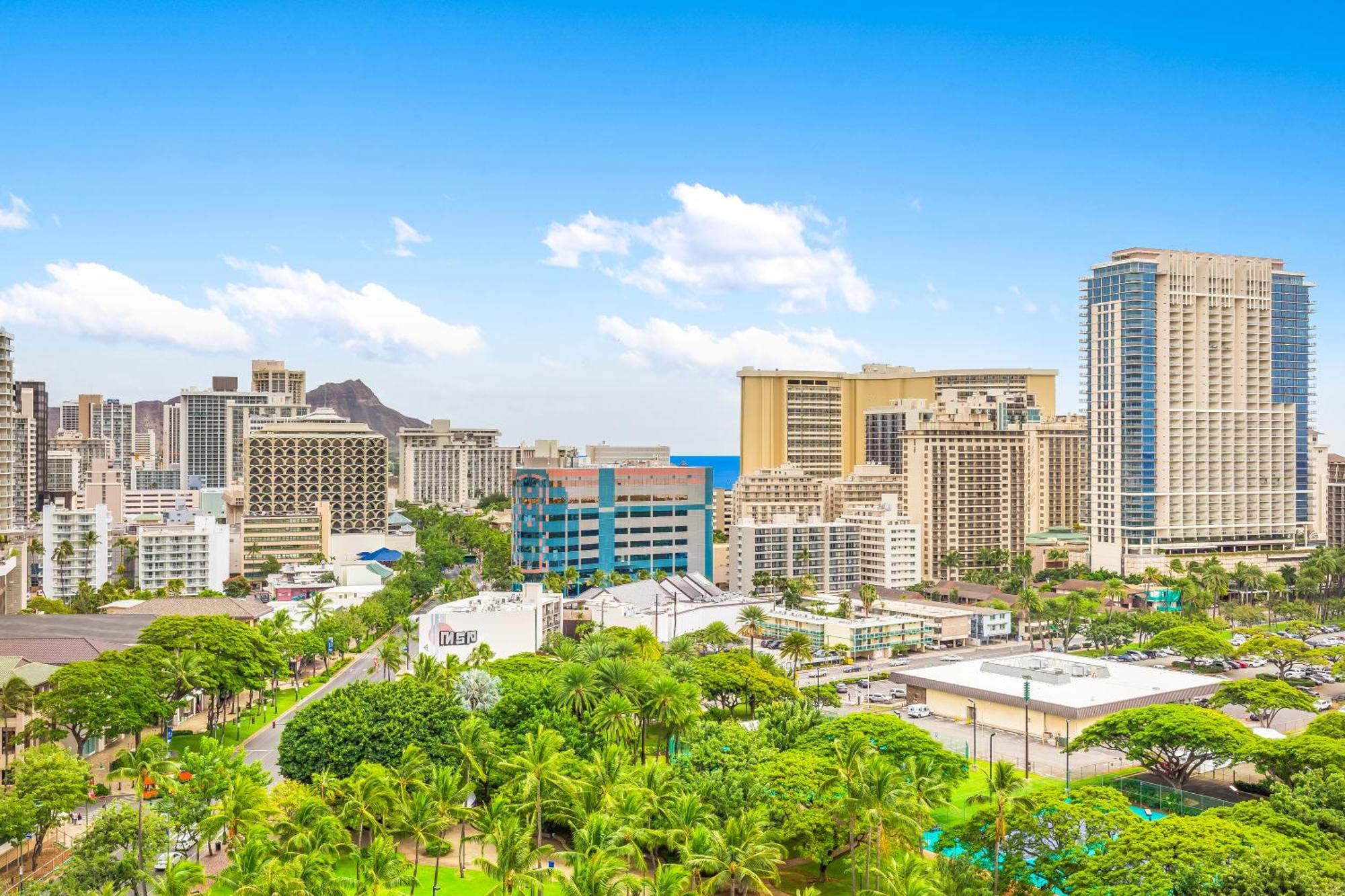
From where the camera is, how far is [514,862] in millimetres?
33906

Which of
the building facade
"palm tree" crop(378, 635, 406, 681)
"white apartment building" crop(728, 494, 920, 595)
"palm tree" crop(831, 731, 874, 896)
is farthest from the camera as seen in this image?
the building facade

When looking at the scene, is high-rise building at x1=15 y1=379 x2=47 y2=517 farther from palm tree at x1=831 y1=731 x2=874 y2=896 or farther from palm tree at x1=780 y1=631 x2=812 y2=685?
palm tree at x1=831 y1=731 x2=874 y2=896

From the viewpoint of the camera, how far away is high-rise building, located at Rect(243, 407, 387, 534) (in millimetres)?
142750

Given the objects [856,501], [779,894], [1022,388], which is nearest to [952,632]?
[856,501]

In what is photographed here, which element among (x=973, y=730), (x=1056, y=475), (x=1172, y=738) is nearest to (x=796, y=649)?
(x=973, y=730)

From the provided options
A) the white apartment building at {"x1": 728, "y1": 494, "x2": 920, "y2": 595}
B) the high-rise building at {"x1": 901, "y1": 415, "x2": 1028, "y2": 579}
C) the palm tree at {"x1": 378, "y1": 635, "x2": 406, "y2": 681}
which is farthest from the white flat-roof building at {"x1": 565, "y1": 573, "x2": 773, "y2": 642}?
the high-rise building at {"x1": 901, "y1": 415, "x2": 1028, "y2": 579}

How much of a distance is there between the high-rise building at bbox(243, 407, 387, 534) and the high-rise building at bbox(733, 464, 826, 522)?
48152 mm

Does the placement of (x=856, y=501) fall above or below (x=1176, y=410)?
below

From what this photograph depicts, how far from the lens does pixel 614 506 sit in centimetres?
10800

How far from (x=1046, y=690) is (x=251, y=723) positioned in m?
39.6

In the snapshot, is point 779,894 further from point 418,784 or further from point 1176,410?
point 1176,410

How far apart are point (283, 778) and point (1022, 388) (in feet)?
457

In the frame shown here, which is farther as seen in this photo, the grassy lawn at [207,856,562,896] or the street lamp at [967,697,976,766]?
the street lamp at [967,697,976,766]

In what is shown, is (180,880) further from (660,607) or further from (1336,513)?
(1336,513)
